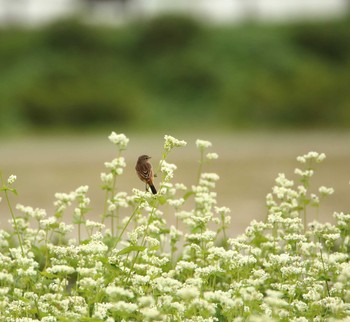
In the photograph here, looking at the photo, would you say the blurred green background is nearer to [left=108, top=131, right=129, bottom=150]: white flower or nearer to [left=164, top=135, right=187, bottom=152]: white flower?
[left=108, top=131, right=129, bottom=150]: white flower

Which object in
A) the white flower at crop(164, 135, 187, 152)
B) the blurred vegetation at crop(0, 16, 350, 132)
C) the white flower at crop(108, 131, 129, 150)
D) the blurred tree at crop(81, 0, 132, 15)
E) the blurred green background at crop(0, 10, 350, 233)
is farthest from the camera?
the blurred tree at crop(81, 0, 132, 15)

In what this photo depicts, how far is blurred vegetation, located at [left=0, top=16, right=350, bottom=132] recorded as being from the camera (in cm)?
2409

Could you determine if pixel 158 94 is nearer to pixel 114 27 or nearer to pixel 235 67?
pixel 235 67

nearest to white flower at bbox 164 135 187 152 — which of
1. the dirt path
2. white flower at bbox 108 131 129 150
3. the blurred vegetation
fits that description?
white flower at bbox 108 131 129 150

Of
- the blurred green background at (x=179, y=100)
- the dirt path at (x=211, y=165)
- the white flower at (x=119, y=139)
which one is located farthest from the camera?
the blurred green background at (x=179, y=100)

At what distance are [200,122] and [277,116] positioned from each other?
2433 mm

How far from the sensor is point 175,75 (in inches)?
1108

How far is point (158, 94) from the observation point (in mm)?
27547

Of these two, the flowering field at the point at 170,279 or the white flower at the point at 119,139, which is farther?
the white flower at the point at 119,139

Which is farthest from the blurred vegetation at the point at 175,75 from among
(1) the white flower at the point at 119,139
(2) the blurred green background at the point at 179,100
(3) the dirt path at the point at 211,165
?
(1) the white flower at the point at 119,139

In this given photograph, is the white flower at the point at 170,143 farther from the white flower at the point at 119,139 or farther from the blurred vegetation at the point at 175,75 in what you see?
the blurred vegetation at the point at 175,75

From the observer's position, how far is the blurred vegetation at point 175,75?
24.1 metres

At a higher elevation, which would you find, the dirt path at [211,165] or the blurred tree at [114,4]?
the blurred tree at [114,4]

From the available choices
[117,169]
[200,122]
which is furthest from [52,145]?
[117,169]
